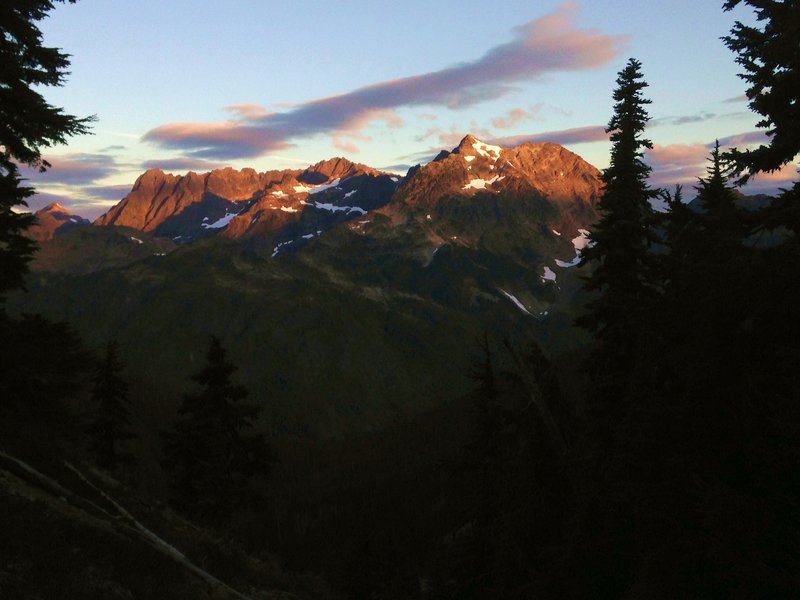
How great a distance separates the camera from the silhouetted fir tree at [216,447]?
105 ft

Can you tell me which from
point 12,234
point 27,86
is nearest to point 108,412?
point 12,234

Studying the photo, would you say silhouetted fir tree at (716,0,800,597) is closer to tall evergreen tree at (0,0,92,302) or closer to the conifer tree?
the conifer tree

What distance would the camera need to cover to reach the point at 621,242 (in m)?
24.7

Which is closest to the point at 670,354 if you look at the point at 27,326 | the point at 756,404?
the point at 756,404

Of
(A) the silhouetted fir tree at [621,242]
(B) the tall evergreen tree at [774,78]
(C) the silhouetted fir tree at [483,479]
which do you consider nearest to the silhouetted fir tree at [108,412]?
(C) the silhouetted fir tree at [483,479]

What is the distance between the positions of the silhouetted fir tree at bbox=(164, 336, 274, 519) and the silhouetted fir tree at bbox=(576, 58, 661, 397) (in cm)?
1606

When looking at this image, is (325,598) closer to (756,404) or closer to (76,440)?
(756,404)

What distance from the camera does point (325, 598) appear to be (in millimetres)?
17656

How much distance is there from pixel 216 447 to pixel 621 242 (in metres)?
19.5

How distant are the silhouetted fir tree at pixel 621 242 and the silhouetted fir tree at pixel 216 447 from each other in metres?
16.1

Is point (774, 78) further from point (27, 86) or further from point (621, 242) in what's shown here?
point (27, 86)

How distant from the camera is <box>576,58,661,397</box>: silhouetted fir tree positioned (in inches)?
930

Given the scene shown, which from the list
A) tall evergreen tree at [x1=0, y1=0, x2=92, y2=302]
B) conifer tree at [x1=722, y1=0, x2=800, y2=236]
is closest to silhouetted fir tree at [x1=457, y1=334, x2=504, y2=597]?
conifer tree at [x1=722, y1=0, x2=800, y2=236]

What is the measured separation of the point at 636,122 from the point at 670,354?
17478 mm
